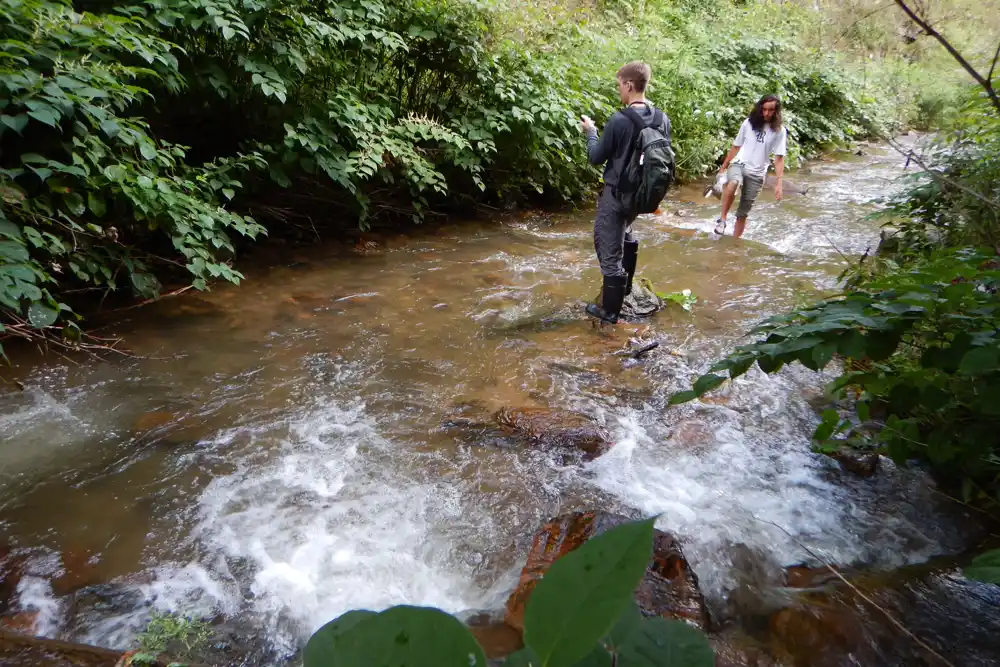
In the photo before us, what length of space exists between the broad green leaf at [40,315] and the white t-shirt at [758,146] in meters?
7.07

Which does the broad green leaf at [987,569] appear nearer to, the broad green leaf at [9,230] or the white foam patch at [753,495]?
the white foam patch at [753,495]

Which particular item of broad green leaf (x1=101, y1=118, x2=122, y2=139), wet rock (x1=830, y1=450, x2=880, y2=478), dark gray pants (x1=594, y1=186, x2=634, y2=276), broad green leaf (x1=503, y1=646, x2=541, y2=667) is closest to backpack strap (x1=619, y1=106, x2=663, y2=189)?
dark gray pants (x1=594, y1=186, x2=634, y2=276)

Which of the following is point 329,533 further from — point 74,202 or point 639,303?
point 639,303

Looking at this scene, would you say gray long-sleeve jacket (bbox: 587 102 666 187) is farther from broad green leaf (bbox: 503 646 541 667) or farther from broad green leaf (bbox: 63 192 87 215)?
broad green leaf (bbox: 503 646 541 667)

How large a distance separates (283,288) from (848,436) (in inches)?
196

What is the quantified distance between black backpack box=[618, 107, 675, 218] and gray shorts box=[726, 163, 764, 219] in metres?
3.07

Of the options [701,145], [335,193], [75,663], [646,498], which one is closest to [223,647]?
[75,663]

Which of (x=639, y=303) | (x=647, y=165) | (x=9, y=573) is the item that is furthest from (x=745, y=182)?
(x=9, y=573)

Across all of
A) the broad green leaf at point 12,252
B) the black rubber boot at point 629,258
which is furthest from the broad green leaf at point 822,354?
the broad green leaf at point 12,252

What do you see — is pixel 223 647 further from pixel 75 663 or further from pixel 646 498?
pixel 646 498

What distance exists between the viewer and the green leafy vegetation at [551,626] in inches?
19.8

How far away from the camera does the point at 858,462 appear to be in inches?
139

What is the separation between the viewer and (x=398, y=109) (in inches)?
287

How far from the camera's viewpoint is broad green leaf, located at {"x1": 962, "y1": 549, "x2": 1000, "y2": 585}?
1.44m
